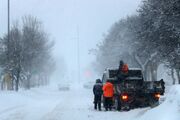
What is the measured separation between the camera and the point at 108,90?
26.7 m

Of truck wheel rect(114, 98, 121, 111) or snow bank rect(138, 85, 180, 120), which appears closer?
snow bank rect(138, 85, 180, 120)

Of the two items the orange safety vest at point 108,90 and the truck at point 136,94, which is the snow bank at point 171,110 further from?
the orange safety vest at point 108,90

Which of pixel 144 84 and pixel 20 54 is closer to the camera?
pixel 144 84

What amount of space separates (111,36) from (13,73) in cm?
3007

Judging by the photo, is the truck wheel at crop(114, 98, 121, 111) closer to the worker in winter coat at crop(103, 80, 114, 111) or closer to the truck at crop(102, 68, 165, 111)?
the truck at crop(102, 68, 165, 111)

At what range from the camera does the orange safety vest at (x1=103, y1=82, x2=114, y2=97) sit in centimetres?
2650

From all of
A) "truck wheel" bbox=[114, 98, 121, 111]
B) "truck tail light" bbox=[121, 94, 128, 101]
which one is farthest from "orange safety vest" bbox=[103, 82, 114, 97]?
"truck tail light" bbox=[121, 94, 128, 101]

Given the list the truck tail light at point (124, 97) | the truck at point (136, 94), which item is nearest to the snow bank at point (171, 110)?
the truck tail light at point (124, 97)

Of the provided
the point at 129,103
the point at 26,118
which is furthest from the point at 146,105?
the point at 26,118

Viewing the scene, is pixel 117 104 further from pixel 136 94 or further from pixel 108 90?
pixel 136 94

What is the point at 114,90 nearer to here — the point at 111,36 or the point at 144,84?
the point at 144,84

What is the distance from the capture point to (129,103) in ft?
84.6

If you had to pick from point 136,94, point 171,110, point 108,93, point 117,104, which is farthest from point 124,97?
point 171,110

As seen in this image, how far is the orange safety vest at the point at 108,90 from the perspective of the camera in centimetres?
2650
